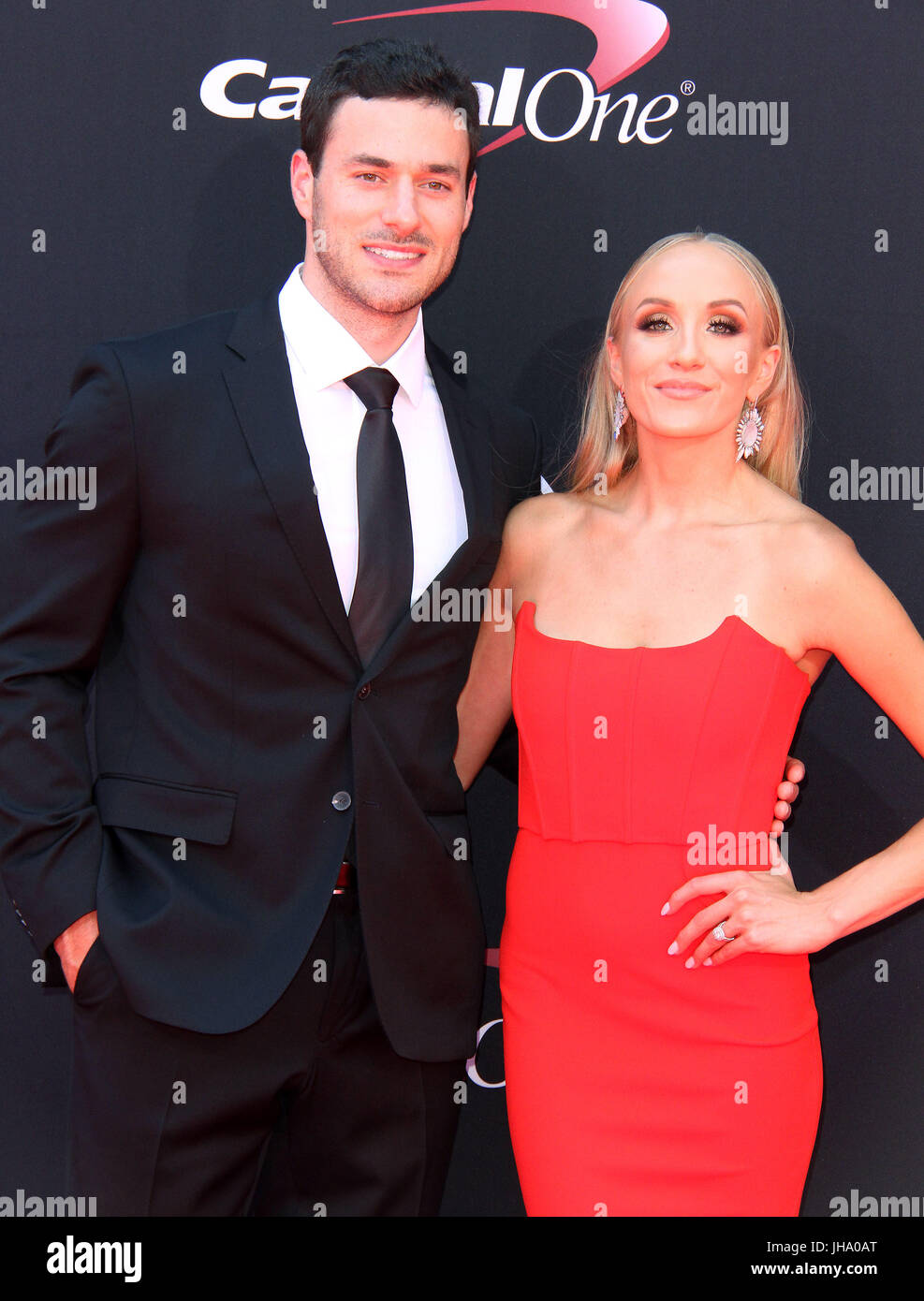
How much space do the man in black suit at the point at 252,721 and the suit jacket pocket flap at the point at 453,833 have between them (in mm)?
26

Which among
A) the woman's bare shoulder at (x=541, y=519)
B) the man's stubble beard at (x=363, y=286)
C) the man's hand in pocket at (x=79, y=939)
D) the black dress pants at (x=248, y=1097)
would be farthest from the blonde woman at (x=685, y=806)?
the man's hand in pocket at (x=79, y=939)

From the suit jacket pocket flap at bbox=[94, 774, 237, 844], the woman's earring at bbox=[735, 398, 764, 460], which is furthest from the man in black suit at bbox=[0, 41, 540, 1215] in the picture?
the woman's earring at bbox=[735, 398, 764, 460]

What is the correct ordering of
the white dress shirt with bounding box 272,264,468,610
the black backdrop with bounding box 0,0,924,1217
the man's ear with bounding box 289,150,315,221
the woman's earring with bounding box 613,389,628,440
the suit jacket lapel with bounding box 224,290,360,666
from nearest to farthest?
the suit jacket lapel with bounding box 224,290,360,666 → the white dress shirt with bounding box 272,264,468,610 → the man's ear with bounding box 289,150,315,221 → the woman's earring with bounding box 613,389,628,440 → the black backdrop with bounding box 0,0,924,1217

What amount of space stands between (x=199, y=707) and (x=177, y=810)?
17cm

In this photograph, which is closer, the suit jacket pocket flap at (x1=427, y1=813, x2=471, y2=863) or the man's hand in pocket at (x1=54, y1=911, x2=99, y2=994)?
the man's hand in pocket at (x1=54, y1=911, x2=99, y2=994)

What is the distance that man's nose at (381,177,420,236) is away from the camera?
224 cm

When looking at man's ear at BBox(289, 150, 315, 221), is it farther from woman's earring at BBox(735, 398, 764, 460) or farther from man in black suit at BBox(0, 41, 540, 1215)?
woman's earring at BBox(735, 398, 764, 460)

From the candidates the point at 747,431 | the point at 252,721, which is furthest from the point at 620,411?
the point at 252,721

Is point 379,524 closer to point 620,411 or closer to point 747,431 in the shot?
point 620,411

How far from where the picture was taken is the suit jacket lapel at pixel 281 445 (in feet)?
6.97

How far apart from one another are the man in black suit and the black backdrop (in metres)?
0.61

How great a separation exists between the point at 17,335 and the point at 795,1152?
2.21 m

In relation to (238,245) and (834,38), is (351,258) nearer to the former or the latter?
(238,245)

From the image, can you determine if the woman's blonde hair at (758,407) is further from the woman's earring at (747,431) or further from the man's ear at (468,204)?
the man's ear at (468,204)
